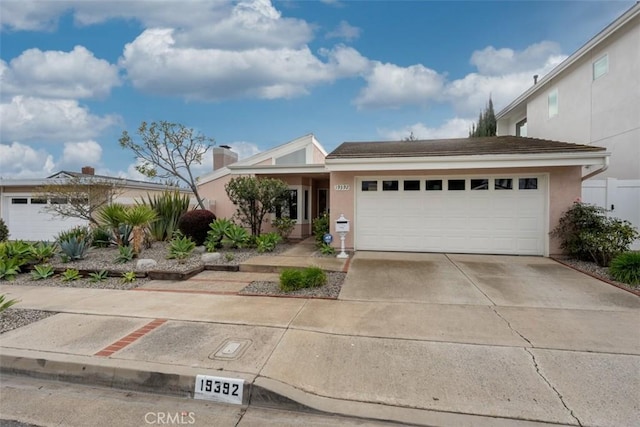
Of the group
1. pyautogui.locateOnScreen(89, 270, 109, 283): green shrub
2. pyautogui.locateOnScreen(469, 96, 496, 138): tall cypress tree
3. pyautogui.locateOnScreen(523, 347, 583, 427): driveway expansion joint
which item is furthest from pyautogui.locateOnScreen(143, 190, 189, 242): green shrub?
pyautogui.locateOnScreen(469, 96, 496, 138): tall cypress tree

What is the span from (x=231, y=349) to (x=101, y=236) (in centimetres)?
919

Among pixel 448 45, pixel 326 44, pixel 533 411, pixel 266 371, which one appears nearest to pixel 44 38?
pixel 326 44

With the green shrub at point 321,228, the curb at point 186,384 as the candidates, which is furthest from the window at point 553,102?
the curb at point 186,384

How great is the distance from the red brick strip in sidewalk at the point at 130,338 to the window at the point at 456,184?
27.6 feet

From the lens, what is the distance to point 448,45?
13.6 m

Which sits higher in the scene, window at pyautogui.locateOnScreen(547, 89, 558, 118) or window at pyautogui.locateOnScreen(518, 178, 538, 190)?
window at pyautogui.locateOnScreen(547, 89, 558, 118)

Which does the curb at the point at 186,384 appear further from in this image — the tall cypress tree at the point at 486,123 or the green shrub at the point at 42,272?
the tall cypress tree at the point at 486,123

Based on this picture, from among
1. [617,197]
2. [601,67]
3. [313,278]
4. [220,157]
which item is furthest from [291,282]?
[601,67]

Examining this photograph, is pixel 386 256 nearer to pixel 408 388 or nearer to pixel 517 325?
pixel 517 325

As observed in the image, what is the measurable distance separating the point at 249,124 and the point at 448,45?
9.91m

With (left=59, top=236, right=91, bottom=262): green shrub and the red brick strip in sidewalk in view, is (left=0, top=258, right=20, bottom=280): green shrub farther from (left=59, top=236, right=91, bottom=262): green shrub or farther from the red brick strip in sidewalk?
the red brick strip in sidewalk

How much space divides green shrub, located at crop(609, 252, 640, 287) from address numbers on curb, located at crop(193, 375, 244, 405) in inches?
304

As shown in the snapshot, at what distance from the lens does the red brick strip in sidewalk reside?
389cm

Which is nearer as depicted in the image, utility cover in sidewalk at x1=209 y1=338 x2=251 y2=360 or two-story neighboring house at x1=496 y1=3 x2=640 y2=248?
utility cover in sidewalk at x1=209 y1=338 x2=251 y2=360
